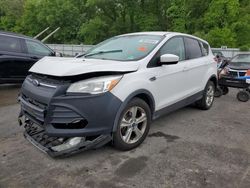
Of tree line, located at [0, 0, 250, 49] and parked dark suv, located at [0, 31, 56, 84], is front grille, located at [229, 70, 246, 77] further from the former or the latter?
tree line, located at [0, 0, 250, 49]

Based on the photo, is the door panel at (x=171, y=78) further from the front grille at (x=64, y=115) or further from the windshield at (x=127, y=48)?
the front grille at (x=64, y=115)

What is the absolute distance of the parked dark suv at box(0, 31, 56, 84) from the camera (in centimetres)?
709

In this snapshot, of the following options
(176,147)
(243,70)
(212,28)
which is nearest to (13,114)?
(176,147)

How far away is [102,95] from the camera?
10.7ft

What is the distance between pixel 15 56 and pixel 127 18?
3403 cm

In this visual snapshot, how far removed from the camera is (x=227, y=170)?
10.8 feet

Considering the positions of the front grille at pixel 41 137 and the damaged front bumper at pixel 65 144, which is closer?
the damaged front bumper at pixel 65 144

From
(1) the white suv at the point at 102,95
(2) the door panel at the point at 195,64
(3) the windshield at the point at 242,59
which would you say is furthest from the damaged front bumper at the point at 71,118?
(3) the windshield at the point at 242,59

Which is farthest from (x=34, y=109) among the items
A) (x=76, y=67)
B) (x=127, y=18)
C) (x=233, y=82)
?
(x=127, y=18)

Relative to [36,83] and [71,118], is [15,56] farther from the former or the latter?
[71,118]

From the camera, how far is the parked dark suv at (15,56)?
7.09 m

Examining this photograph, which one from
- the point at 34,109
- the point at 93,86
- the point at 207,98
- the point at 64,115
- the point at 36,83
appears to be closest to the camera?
the point at 64,115

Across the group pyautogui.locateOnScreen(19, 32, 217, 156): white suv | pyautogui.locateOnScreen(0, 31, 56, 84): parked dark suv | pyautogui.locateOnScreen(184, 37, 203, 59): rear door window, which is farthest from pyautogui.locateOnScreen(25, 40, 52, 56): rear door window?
pyautogui.locateOnScreen(184, 37, 203, 59): rear door window

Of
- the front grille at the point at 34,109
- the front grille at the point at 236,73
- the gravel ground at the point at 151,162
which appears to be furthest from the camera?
the front grille at the point at 236,73
